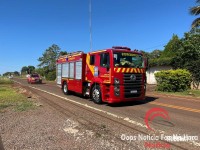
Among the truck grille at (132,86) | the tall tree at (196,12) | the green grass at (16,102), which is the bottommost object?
the green grass at (16,102)

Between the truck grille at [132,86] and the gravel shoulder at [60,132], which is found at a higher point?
the truck grille at [132,86]

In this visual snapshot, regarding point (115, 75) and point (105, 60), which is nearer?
point (115, 75)

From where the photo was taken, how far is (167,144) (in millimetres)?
5746

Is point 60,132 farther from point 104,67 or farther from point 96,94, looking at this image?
point 96,94

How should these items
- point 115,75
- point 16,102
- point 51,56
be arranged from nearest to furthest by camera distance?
1. point 115,75
2. point 16,102
3. point 51,56

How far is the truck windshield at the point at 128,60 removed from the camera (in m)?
11.7

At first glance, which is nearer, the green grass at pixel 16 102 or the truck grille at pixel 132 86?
the green grass at pixel 16 102

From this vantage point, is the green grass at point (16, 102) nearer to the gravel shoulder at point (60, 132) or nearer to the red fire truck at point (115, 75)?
the gravel shoulder at point (60, 132)

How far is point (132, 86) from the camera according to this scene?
1202 centimetres

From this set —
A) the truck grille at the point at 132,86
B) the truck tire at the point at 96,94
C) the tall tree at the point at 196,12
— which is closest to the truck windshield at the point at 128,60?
the truck grille at the point at 132,86

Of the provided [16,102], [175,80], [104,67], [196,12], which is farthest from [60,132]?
[196,12]

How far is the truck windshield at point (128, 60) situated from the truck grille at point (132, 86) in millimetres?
511

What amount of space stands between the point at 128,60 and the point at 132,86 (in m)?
1.27

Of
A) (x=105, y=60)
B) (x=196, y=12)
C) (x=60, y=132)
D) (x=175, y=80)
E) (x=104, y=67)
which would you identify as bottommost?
(x=60, y=132)
